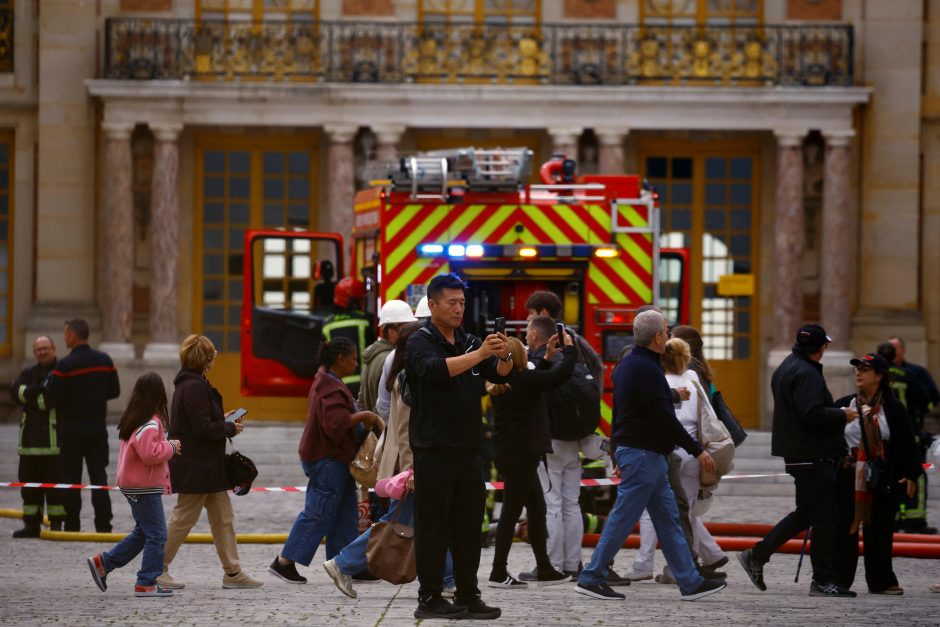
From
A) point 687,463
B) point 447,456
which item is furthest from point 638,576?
point 447,456

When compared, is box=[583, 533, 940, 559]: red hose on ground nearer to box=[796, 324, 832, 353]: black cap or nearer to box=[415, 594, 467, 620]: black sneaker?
box=[796, 324, 832, 353]: black cap

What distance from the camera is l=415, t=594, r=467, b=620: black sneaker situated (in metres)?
9.39

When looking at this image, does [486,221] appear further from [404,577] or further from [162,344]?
[162,344]

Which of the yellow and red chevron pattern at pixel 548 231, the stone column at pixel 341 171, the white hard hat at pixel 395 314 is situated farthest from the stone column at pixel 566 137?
the white hard hat at pixel 395 314

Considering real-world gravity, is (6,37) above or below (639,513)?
above

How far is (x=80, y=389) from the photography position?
14992 mm

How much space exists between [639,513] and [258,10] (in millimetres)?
15046

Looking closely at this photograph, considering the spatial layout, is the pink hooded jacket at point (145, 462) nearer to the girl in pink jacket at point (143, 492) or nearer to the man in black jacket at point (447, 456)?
the girl in pink jacket at point (143, 492)

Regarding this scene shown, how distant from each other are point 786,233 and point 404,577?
47.8ft

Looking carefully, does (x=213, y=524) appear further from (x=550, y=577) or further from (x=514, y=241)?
(x=514, y=241)

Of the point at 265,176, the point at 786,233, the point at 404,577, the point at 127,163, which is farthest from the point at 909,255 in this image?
the point at 404,577

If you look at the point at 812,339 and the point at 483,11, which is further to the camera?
the point at 483,11

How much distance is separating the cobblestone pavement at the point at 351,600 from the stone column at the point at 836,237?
10.4 metres

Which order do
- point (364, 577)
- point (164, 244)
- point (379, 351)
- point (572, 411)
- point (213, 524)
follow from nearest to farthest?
→ 1. point (213, 524)
2. point (364, 577)
3. point (572, 411)
4. point (379, 351)
5. point (164, 244)
